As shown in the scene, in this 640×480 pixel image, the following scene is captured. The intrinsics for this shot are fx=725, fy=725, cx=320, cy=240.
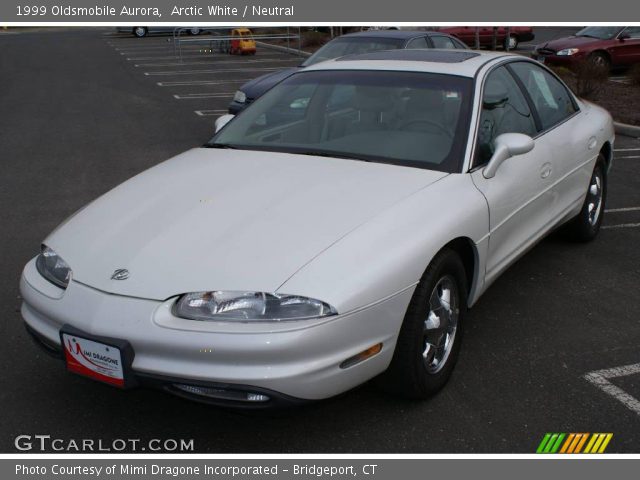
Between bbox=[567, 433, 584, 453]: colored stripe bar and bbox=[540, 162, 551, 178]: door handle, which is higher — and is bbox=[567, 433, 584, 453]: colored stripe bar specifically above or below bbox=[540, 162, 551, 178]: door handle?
below

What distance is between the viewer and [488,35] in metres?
23.4

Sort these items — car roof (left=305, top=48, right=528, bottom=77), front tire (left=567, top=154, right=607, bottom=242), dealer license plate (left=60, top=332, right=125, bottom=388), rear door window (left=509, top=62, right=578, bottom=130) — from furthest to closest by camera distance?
front tire (left=567, top=154, right=607, bottom=242)
rear door window (left=509, top=62, right=578, bottom=130)
car roof (left=305, top=48, right=528, bottom=77)
dealer license plate (left=60, top=332, right=125, bottom=388)

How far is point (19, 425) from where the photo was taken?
3.20 m

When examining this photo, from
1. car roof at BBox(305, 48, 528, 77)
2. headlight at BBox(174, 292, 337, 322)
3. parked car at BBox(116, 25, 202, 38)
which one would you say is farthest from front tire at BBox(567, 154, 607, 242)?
parked car at BBox(116, 25, 202, 38)

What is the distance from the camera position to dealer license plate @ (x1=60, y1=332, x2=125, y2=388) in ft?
9.07

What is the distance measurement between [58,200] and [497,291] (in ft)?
14.0

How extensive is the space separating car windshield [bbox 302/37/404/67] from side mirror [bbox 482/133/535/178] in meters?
5.90

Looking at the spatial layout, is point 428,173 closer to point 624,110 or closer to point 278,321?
point 278,321

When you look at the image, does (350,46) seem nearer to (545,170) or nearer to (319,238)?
(545,170)

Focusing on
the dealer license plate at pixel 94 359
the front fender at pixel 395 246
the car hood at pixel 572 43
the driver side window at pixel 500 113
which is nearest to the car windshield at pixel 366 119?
the driver side window at pixel 500 113

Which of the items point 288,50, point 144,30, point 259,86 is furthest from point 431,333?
point 144,30

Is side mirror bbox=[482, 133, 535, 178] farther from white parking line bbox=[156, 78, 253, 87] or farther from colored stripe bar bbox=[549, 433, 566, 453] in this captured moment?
white parking line bbox=[156, 78, 253, 87]

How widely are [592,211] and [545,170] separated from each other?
4.52 feet

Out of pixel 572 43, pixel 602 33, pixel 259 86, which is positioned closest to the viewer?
pixel 259 86
